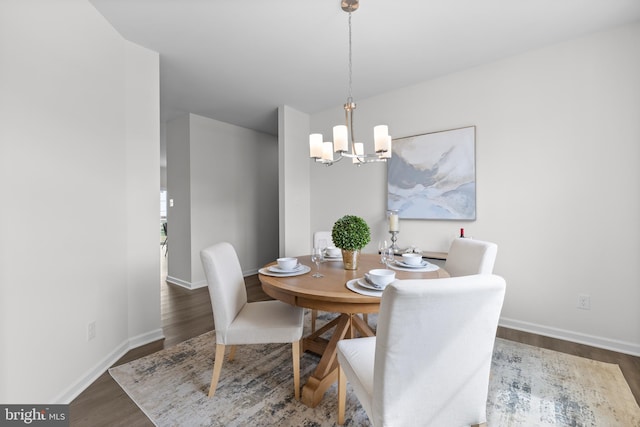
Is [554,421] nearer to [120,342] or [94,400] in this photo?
[94,400]

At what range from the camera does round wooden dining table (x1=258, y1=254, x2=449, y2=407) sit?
1.30m

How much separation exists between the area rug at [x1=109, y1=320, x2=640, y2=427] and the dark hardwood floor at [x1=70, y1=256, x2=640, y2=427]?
60mm

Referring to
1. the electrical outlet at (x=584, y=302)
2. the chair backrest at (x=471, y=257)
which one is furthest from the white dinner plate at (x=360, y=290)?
the electrical outlet at (x=584, y=302)

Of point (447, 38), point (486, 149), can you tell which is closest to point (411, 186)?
point (486, 149)

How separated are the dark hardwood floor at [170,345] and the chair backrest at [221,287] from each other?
1.93 ft

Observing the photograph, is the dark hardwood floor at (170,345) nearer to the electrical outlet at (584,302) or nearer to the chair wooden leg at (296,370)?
the electrical outlet at (584,302)

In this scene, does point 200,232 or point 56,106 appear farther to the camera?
point 200,232

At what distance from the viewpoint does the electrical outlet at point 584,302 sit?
87.7 inches

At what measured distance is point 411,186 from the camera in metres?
3.08

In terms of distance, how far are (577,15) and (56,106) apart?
3586 mm

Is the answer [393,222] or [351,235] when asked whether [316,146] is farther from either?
[393,222]

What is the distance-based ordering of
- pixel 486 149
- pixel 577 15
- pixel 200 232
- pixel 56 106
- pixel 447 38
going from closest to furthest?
pixel 56 106 → pixel 577 15 → pixel 447 38 → pixel 486 149 → pixel 200 232

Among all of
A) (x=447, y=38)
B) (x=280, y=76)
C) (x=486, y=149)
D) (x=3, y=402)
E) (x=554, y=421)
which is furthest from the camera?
(x=280, y=76)

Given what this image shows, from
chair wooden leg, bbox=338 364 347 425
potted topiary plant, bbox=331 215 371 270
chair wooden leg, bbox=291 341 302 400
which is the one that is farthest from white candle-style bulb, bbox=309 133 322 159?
chair wooden leg, bbox=338 364 347 425
